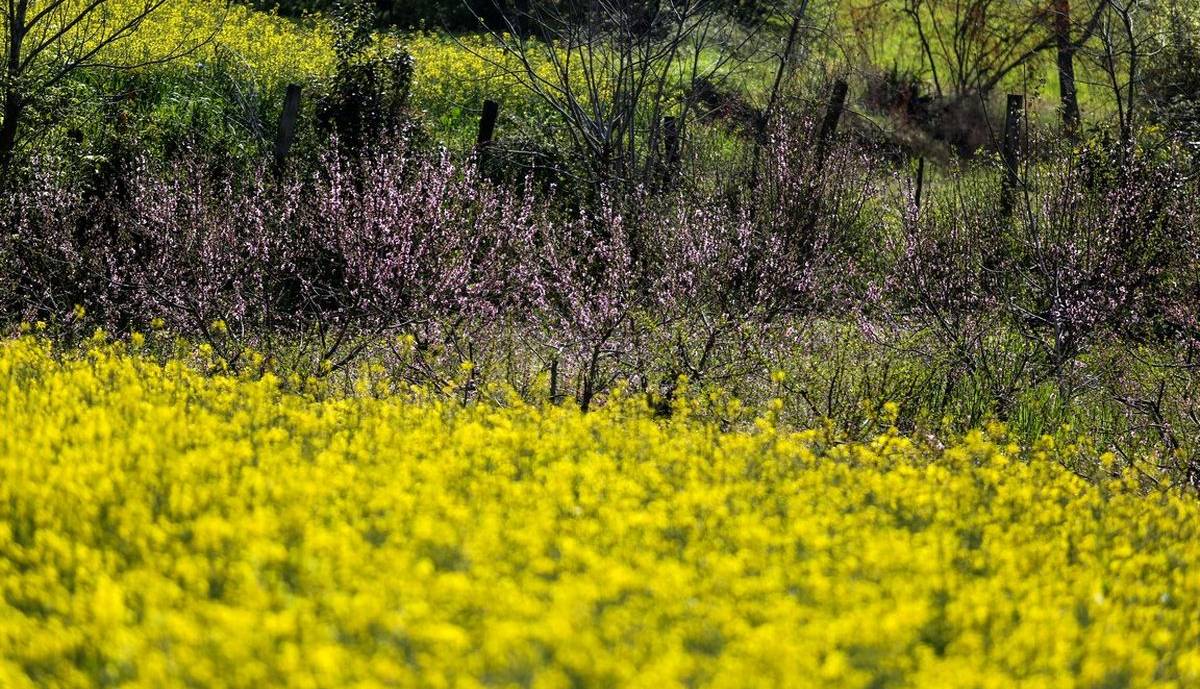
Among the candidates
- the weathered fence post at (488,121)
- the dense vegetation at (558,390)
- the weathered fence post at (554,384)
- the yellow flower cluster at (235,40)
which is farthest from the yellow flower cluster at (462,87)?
the weathered fence post at (554,384)

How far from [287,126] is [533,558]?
875cm

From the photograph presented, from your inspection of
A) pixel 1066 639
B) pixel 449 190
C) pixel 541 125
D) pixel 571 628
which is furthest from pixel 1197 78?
pixel 571 628

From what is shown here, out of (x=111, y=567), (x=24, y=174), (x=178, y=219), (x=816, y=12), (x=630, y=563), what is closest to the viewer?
(x=111, y=567)

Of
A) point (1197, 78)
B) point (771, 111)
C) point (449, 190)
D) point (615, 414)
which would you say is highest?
point (1197, 78)

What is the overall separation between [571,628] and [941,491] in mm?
2702

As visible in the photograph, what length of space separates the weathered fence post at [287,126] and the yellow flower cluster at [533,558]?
5.94 metres

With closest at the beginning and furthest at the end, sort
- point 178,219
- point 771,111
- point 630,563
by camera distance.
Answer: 1. point 630,563
2. point 178,219
3. point 771,111

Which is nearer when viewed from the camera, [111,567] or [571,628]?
[571,628]

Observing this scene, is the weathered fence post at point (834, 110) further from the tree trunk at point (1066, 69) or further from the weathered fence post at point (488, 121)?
the weathered fence post at point (488, 121)

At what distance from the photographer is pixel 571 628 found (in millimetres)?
3371

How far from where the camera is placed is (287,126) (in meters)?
12.0

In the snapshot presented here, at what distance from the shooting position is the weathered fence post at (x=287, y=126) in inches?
471

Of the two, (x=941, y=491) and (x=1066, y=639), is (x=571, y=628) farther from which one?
(x=941, y=491)

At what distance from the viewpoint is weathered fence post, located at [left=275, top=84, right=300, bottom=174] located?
11969mm
